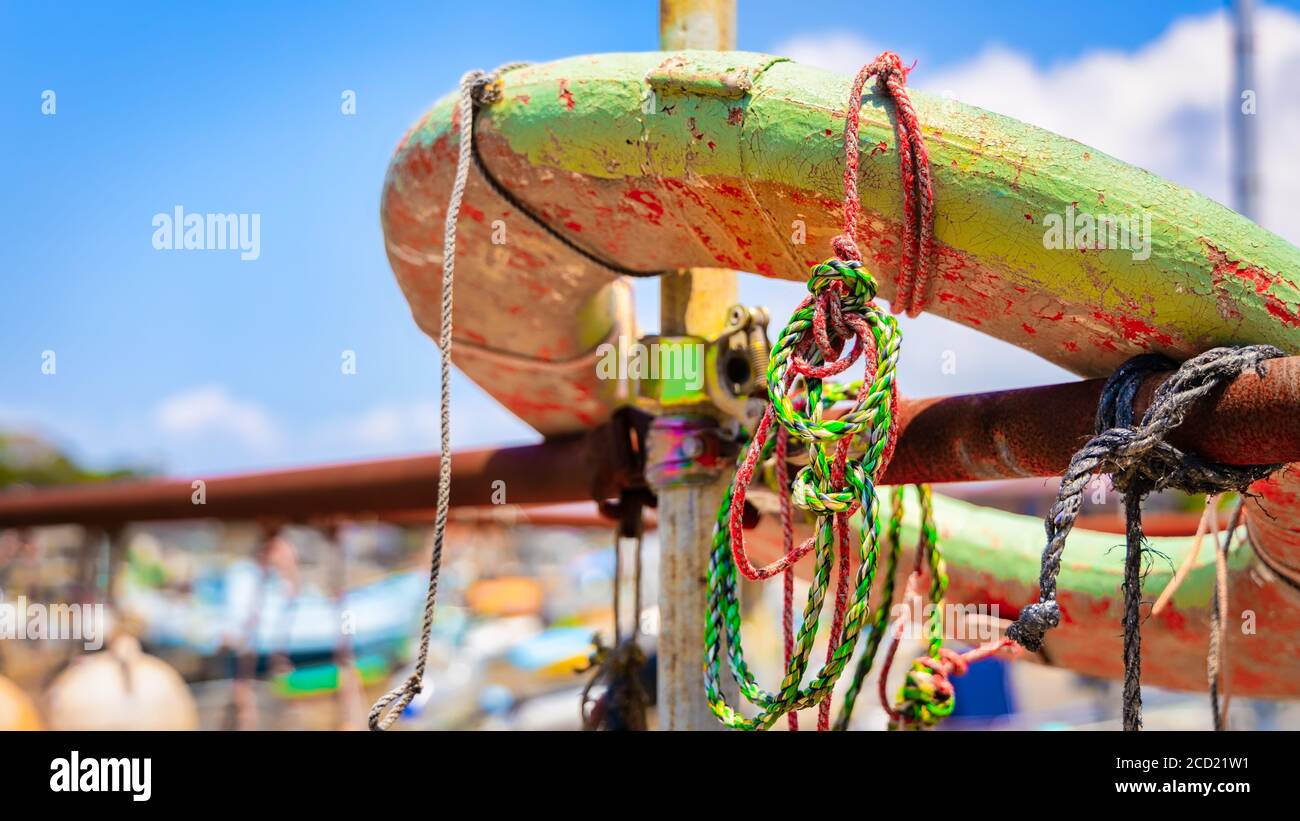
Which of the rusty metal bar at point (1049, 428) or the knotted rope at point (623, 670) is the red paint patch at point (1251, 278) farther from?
the knotted rope at point (623, 670)

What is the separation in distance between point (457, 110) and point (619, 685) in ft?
3.46

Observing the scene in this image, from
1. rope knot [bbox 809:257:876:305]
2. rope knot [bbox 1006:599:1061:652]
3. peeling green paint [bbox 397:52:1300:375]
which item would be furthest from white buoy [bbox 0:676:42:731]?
rope knot [bbox 1006:599:1061:652]

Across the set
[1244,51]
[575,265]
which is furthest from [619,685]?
[1244,51]

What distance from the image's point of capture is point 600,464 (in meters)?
1.97

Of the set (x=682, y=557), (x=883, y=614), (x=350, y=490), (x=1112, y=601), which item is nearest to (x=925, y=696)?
(x=883, y=614)

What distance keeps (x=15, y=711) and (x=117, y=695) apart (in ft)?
1.01

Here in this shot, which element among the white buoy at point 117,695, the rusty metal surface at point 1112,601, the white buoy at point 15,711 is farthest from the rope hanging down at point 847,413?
the white buoy at point 15,711

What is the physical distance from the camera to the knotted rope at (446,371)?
1466 millimetres

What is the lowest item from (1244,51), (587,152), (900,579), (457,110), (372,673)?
(372,673)

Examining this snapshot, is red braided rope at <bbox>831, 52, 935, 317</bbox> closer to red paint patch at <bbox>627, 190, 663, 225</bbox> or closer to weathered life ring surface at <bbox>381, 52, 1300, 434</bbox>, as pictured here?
weathered life ring surface at <bbox>381, 52, 1300, 434</bbox>

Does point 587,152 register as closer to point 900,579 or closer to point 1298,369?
point 1298,369

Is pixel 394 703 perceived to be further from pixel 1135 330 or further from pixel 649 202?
pixel 1135 330

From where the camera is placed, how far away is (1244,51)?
6023 millimetres

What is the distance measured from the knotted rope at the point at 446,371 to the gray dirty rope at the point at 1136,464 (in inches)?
28.9
